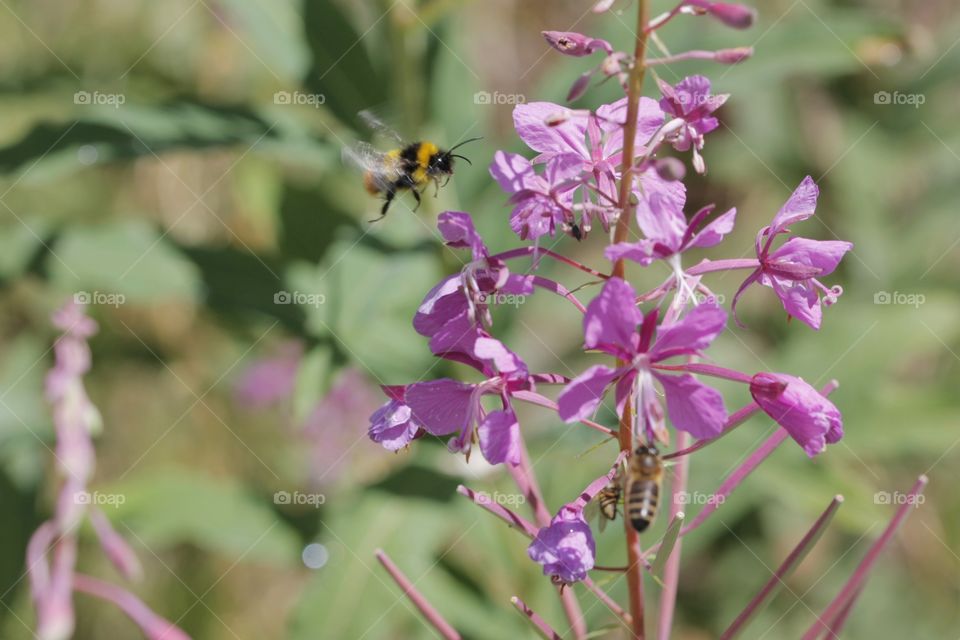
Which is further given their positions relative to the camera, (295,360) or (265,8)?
(295,360)

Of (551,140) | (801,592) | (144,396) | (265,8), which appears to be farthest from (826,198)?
(551,140)

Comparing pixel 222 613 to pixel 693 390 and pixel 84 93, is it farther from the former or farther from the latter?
pixel 693 390

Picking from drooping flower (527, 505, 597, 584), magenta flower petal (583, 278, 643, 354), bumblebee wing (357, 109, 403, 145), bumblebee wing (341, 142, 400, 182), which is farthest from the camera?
bumblebee wing (357, 109, 403, 145)

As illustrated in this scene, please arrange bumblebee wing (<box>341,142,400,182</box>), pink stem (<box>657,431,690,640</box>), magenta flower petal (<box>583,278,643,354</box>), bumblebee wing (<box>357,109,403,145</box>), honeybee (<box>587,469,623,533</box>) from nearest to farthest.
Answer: magenta flower petal (<box>583,278,643,354</box>)
honeybee (<box>587,469,623,533</box>)
pink stem (<box>657,431,690,640</box>)
bumblebee wing (<box>341,142,400,182</box>)
bumblebee wing (<box>357,109,403,145</box>)

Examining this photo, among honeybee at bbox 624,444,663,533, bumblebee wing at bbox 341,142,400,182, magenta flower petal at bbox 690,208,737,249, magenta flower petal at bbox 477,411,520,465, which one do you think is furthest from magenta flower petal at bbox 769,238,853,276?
bumblebee wing at bbox 341,142,400,182

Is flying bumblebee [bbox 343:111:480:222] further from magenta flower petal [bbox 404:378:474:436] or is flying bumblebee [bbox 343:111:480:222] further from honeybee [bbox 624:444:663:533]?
honeybee [bbox 624:444:663:533]

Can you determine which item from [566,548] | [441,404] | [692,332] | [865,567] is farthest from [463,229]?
[865,567]
